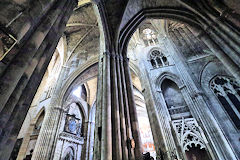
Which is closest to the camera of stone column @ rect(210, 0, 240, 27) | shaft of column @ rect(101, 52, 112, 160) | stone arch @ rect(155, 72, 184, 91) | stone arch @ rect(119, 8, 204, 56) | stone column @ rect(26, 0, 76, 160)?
shaft of column @ rect(101, 52, 112, 160)

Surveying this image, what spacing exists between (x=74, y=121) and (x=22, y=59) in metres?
10.8

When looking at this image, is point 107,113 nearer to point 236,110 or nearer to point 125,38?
point 125,38

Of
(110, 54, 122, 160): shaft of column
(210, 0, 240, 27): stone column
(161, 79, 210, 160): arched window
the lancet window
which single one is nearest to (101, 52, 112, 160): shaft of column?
(110, 54, 122, 160): shaft of column

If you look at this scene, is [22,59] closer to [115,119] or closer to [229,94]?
[115,119]

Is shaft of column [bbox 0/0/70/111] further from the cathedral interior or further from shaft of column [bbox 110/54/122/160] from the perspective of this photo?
shaft of column [bbox 110/54/122/160]

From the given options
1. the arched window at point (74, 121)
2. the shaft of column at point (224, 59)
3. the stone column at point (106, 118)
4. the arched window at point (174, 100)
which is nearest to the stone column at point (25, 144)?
the arched window at point (74, 121)

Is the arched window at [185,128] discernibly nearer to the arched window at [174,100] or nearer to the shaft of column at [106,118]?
the arched window at [174,100]

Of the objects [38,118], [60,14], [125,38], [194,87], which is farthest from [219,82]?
[38,118]

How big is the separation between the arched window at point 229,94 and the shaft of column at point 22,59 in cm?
904

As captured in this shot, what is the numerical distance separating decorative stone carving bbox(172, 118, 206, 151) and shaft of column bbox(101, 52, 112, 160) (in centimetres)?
473

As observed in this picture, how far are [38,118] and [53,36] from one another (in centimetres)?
1105

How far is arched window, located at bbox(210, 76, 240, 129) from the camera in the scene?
665 centimetres

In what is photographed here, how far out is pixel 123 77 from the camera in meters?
4.94

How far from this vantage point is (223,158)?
17.7ft
